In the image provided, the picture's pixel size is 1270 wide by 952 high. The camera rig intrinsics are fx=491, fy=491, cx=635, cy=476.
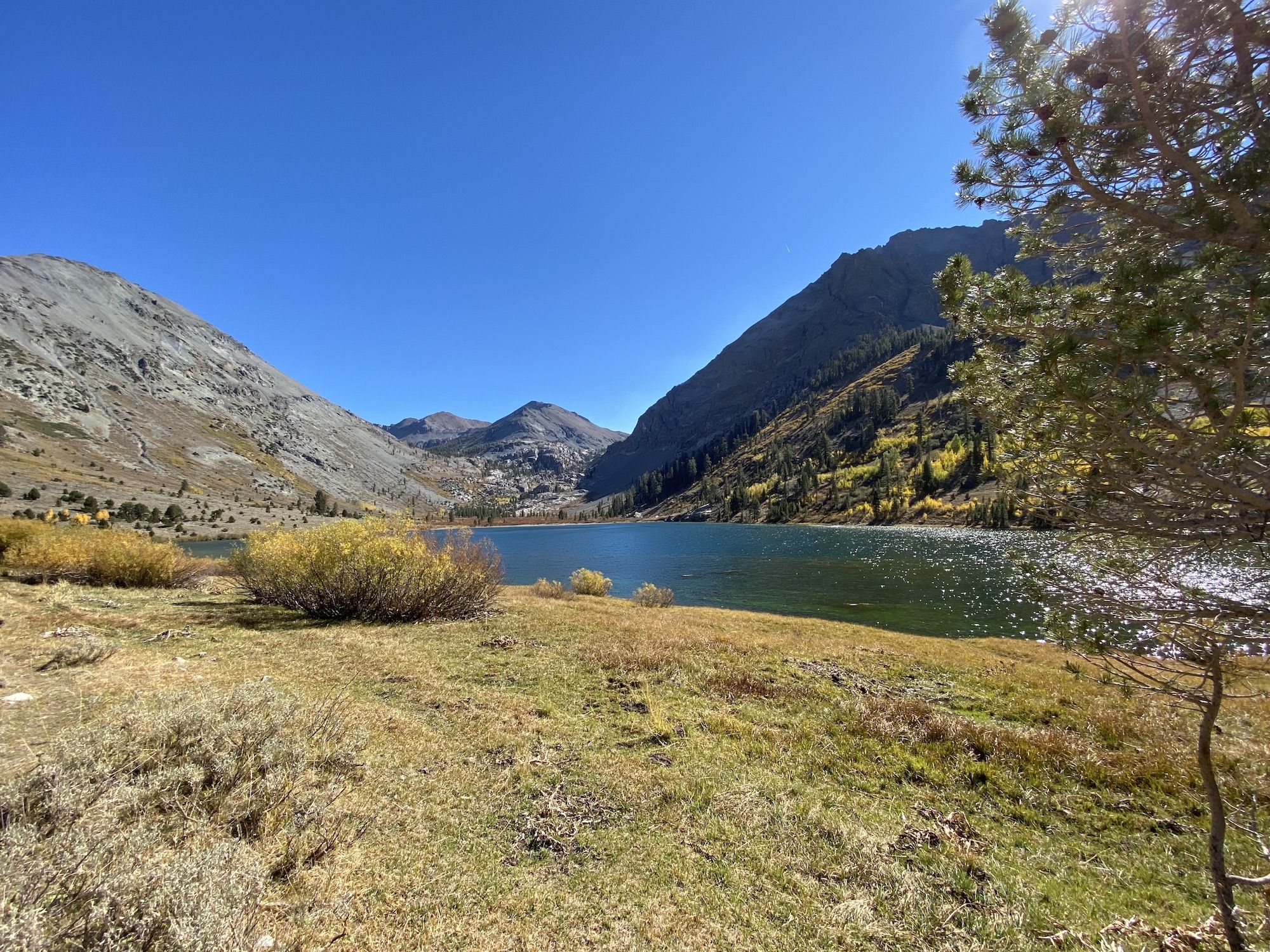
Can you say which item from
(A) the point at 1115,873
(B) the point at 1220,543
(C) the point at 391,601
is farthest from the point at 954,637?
(C) the point at 391,601

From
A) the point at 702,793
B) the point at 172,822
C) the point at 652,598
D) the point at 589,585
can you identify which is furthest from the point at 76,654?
the point at 589,585

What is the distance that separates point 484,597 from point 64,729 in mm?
16866

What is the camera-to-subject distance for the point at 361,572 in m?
18.9

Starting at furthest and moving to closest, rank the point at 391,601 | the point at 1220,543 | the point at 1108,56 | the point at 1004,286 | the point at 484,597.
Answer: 1. the point at 484,597
2. the point at 391,601
3. the point at 1004,286
4. the point at 1220,543
5. the point at 1108,56

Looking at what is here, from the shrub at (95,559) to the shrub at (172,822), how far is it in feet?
76.4

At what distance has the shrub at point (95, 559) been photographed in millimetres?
21641

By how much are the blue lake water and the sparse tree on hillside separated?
50.0 inches

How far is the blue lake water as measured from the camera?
1238 inches

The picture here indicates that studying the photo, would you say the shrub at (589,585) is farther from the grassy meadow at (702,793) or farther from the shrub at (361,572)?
the grassy meadow at (702,793)

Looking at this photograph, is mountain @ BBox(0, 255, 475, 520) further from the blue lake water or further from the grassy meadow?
the grassy meadow

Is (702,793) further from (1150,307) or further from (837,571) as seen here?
(837,571)

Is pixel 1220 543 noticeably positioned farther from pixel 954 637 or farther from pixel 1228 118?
pixel 954 637

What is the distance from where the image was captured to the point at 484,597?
22.4 meters

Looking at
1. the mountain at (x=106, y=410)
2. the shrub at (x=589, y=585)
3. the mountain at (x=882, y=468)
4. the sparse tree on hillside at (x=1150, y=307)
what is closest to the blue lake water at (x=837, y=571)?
the sparse tree on hillside at (x=1150, y=307)
